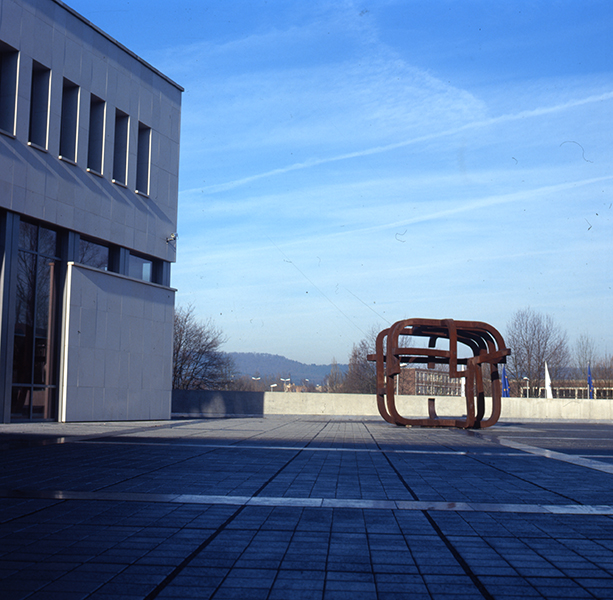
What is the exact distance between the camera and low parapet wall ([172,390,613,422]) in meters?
34.6

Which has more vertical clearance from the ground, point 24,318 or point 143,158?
point 143,158

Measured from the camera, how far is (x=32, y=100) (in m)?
20.8

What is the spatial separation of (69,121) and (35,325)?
7.19 metres

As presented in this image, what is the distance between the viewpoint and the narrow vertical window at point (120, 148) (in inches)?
975

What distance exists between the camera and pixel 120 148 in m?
24.9

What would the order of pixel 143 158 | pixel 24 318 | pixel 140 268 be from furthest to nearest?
pixel 143 158
pixel 140 268
pixel 24 318

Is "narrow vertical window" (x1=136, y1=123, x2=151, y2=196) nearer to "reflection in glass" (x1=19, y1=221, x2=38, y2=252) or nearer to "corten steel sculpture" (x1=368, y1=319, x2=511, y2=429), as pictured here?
"reflection in glass" (x1=19, y1=221, x2=38, y2=252)

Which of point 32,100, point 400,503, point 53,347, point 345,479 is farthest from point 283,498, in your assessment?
point 32,100

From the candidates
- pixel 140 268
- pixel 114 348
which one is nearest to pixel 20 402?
pixel 114 348

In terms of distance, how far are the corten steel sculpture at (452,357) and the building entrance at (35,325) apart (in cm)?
1067

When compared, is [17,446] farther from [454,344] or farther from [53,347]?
[454,344]

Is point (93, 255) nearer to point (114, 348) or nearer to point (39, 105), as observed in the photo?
point (114, 348)

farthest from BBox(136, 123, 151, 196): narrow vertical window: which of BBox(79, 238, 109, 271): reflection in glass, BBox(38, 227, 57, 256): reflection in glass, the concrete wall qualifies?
BBox(38, 227, 57, 256): reflection in glass

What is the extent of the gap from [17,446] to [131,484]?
5490mm
